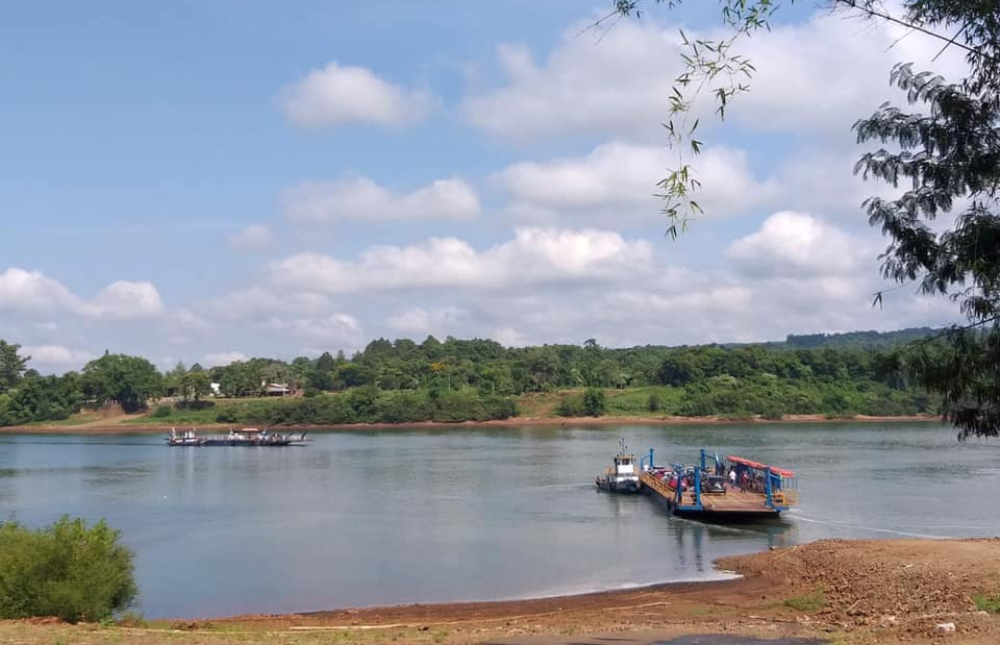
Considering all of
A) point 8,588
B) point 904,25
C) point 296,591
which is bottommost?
point 296,591

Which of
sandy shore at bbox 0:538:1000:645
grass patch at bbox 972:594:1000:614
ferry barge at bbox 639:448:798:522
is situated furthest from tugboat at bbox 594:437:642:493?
grass patch at bbox 972:594:1000:614

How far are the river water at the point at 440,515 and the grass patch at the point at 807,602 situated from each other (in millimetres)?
5944

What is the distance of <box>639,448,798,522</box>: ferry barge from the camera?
3741cm

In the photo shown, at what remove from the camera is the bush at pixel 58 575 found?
17891 millimetres

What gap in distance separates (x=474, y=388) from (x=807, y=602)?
115459mm

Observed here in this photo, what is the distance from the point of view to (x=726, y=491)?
43.1 m

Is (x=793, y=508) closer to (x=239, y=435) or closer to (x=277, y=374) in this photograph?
(x=239, y=435)

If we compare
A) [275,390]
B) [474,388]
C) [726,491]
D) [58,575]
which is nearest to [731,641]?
[58,575]

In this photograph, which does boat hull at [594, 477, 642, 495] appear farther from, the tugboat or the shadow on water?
the shadow on water

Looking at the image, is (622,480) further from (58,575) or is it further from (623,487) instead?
(58,575)

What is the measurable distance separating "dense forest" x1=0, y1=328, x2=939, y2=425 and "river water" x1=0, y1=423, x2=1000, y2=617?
3398 cm

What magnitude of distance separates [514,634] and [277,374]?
14361cm

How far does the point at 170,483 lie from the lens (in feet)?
194

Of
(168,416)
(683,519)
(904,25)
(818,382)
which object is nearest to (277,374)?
(168,416)
